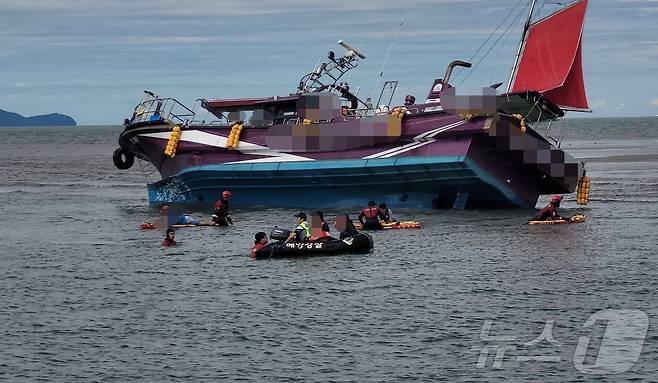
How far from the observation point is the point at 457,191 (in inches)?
1911

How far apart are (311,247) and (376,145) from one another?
38.7 ft

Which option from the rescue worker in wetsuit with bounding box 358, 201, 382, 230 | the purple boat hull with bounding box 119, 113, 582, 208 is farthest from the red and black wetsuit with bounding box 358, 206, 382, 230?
the purple boat hull with bounding box 119, 113, 582, 208

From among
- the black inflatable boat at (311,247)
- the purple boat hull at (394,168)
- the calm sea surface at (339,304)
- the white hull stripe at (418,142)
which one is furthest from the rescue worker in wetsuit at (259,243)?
the white hull stripe at (418,142)

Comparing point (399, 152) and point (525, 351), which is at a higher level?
point (399, 152)

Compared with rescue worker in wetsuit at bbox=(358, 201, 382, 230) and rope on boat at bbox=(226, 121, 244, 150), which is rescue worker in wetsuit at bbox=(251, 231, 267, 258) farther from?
rope on boat at bbox=(226, 121, 244, 150)

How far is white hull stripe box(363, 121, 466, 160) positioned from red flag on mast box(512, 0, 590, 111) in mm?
10318

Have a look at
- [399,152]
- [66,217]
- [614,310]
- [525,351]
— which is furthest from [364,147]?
[525,351]

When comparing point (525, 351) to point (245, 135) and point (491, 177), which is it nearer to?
point (491, 177)

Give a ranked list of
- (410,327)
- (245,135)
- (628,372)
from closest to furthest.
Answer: (628,372) → (410,327) → (245,135)

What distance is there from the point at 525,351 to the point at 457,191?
23.8 meters

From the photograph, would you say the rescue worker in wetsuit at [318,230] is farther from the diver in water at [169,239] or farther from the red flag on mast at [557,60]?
the red flag on mast at [557,60]

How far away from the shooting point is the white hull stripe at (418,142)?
152 feet

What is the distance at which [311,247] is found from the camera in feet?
122
